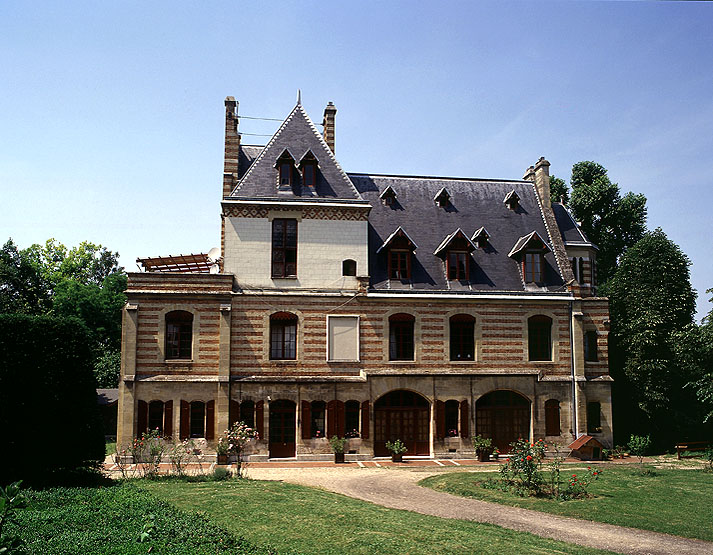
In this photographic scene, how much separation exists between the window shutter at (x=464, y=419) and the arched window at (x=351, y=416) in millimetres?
5349

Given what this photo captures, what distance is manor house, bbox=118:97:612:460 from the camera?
29375 mm

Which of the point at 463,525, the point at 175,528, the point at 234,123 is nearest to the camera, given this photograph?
the point at 175,528

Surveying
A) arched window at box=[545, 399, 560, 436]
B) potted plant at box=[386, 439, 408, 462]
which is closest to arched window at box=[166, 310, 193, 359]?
potted plant at box=[386, 439, 408, 462]

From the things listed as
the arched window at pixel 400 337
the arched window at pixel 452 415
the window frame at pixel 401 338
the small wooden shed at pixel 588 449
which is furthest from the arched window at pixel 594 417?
the arched window at pixel 400 337

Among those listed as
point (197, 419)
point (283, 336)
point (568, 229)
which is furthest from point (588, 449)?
point (197, 419)

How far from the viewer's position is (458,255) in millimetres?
32688

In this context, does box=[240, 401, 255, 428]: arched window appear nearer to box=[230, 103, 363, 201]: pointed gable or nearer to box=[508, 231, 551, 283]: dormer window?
box=[230, 103, 363, 201]: pointed gable

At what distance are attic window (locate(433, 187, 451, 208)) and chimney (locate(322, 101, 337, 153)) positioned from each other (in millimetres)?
6779

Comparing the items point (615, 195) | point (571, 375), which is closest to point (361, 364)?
point (571, 375)

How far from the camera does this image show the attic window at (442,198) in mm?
35250

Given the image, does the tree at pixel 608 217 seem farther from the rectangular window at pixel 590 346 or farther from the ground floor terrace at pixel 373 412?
the ground floor terrace at pixel 373 412

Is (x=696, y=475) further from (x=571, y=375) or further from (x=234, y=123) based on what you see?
(x=234, y=123)

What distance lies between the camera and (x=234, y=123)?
32812 mm

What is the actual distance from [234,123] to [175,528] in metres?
24.2
